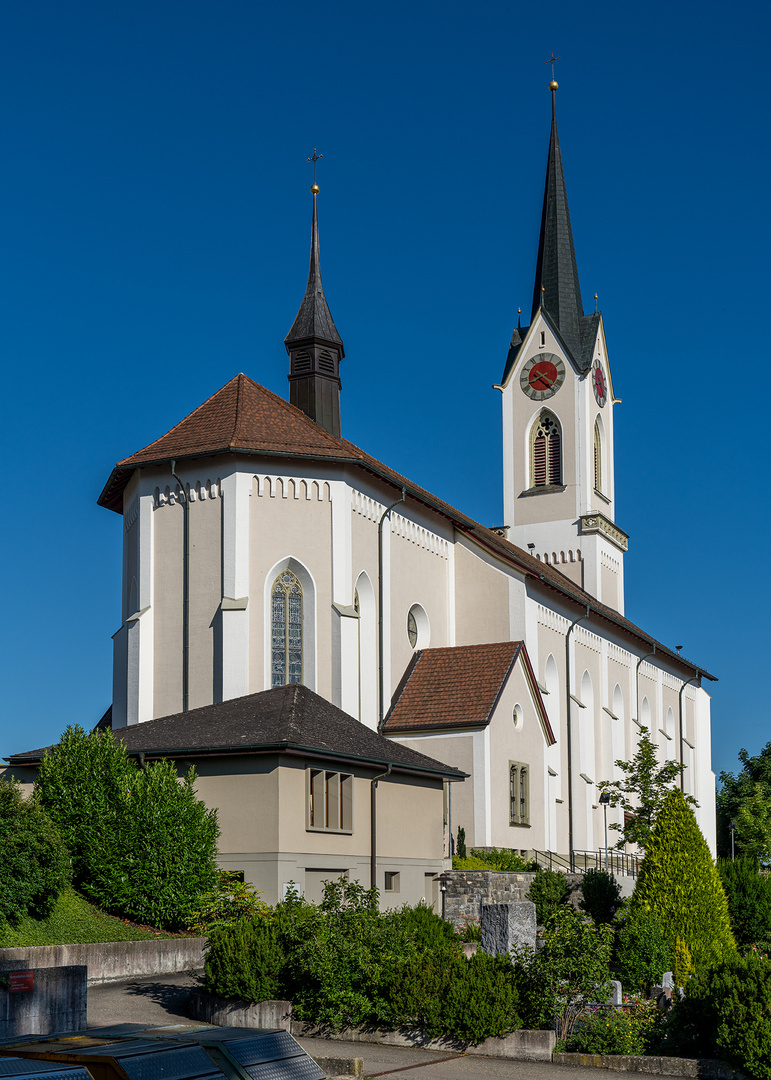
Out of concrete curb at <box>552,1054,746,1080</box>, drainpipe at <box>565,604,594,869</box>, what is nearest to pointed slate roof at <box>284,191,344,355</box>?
drainpipe at <box>565,604,594,869</box>

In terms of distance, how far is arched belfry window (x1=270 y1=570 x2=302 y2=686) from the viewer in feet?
102

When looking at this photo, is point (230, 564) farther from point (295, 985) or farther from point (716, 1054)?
point (716, 1054)

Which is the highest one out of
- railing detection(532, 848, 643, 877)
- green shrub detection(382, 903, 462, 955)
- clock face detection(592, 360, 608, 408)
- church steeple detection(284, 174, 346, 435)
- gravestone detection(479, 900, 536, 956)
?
clock face detection(592, 360, 608, 408)

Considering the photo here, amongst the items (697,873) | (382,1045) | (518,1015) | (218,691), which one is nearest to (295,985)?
(382,1045)

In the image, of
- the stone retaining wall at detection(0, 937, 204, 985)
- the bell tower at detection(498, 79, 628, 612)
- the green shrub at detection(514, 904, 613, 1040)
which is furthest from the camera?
the bell tower at detection(498, 79, 628, 612)

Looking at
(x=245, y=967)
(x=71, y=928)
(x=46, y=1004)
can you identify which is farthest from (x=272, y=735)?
(x=46, y=1004)

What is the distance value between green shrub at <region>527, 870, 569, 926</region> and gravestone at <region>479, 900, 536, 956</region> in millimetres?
12313

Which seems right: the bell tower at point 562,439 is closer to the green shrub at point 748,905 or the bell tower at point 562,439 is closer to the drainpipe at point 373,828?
the green shrub at point 748,905

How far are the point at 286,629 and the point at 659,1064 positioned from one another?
19904 mm

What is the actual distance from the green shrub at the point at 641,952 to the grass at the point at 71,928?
7447 mm

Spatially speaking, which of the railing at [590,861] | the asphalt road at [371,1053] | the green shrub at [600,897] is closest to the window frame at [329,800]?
the asphalt road at [371,1053]

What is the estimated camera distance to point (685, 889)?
21.8m

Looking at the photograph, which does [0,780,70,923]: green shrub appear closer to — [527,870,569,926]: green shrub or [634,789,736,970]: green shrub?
[634,789,736,970]: green shrub

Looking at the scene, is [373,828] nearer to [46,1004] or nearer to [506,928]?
[506,928]
